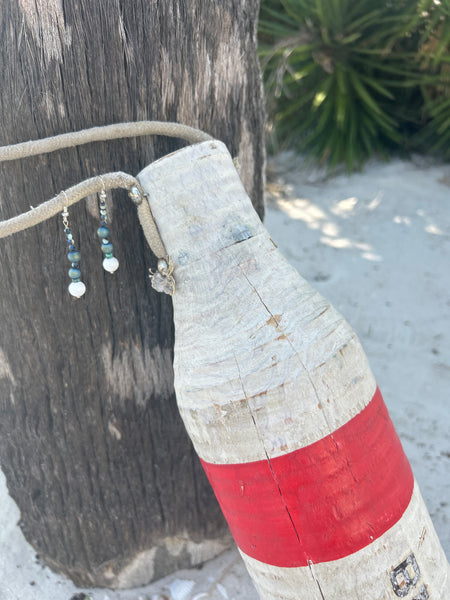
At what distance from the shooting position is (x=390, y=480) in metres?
1.08

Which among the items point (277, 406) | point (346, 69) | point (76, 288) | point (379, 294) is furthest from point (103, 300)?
point (346, 69)

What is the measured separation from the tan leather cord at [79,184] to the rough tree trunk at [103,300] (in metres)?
0.04

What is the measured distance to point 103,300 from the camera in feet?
4.04

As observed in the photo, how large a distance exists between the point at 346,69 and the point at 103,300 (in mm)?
2933

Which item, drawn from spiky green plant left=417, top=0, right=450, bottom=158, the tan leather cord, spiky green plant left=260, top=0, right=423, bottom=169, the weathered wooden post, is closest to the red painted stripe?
the weathered wooden post

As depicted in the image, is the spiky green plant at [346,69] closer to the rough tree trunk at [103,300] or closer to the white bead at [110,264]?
the rough tree trunk at [103,300]

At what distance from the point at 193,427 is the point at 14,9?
2.75ft

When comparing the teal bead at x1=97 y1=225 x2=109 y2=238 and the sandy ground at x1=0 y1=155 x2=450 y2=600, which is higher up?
the teal bead at x1=97 y1=225 x2=109 y2=238

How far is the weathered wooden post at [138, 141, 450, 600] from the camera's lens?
101 cm

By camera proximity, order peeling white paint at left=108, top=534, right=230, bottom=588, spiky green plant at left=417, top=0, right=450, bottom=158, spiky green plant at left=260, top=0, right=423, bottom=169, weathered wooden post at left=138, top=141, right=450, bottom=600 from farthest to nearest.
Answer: spiky green plant at left=260, top=0, right=423, bottom=169 → spiky green plant at left=417, top=0, right=450, bottom=158 → peeling white paint at left=108, top=534, right=230, bottom=588 → weathered wooden post at left=138, top=141, right=450, bottom=600

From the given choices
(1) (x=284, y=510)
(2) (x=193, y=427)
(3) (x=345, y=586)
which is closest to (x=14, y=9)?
(2) (x=193, y=427)

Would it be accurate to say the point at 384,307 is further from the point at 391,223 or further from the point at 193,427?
the point at 193,427

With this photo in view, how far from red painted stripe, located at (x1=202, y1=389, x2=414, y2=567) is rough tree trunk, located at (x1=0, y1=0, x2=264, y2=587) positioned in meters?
0.39

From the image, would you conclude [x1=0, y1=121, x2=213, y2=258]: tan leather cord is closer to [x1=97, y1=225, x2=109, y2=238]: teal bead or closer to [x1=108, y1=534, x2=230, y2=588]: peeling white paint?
[x1=97, y1=225, x2=109, y2=238]: teal bead
